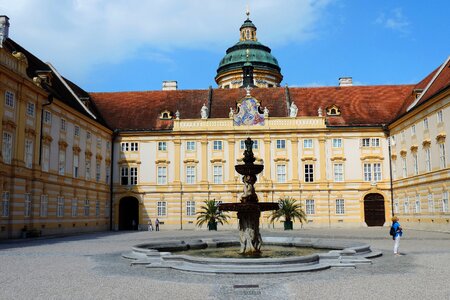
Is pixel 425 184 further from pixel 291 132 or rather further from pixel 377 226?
pixel 291 132

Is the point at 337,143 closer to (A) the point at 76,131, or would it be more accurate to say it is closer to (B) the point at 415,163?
(B) the point at 415,163

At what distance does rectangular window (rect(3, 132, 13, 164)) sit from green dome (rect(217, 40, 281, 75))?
3873cm

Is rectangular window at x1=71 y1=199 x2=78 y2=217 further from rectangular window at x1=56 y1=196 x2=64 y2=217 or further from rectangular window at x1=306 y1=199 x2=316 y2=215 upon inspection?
rectangular window at x1=306 y1=199 x2=316 y2=215

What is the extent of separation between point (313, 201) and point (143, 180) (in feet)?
52.7

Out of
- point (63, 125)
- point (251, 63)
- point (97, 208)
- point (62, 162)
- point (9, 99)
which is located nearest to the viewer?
point (9, 99)

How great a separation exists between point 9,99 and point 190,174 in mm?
20509

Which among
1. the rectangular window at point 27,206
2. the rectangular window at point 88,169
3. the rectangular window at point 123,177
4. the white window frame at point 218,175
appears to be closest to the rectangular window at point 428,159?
the white window frame at point 218,175

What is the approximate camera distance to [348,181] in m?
44.6

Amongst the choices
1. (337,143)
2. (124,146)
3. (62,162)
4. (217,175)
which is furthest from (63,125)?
(337,143)

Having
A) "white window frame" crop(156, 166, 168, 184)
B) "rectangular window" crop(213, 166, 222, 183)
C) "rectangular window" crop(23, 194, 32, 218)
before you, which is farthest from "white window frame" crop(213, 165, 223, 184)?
"rectangular window" crop(23, 194, 32, 218)

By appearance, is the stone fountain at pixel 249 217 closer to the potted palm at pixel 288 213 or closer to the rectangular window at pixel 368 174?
the potted palm at pixel 288 213

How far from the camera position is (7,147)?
27.9 meters

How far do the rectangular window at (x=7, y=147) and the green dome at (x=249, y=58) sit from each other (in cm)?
3873

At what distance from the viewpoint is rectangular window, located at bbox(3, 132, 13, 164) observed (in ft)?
90.3
